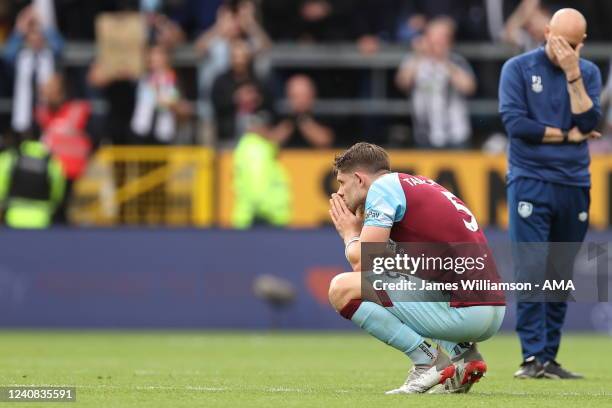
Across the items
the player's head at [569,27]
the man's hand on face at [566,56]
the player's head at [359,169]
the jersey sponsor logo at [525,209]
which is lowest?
the jersey sponsor logo at [525,209]

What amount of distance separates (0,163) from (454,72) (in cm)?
601

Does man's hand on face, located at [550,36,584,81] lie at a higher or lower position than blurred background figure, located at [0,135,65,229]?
higher

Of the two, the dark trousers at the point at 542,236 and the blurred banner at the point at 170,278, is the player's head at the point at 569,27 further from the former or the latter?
the blurred banner at the point at 170,278

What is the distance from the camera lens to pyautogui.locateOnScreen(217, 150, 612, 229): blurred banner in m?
18.8

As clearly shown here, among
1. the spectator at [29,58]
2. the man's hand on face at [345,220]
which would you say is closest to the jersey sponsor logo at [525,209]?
the man's hand on face at [345,220]

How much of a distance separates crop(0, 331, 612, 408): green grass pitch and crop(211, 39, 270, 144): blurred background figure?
3.04 meters

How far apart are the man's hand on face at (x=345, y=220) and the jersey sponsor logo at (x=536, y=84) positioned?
270cm

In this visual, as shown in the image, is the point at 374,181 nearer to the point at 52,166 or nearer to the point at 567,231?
the point at 567,231

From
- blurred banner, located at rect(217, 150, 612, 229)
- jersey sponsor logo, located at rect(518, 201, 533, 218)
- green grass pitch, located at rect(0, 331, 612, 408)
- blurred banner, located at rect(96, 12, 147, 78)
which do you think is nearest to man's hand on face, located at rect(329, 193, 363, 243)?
green grass pitch, located at rect(0, 331, 612, 408)

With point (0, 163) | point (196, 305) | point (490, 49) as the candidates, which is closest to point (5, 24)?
point (0, 163)

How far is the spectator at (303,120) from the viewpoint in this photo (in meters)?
19.2

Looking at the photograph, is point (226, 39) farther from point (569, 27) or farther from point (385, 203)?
point (385, 203)

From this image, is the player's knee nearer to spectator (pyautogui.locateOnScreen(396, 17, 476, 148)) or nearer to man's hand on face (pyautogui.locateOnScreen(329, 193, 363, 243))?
man's hand on face (pyautogui.locateOnScreen(329, 193, 363, 243))

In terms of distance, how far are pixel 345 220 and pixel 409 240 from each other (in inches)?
15.6
